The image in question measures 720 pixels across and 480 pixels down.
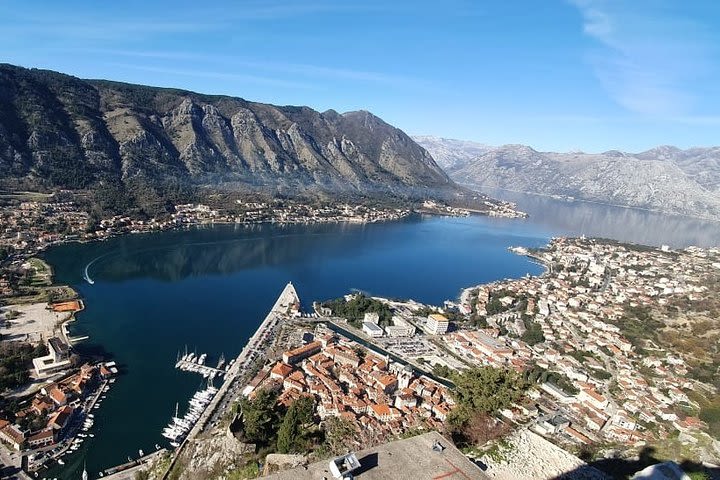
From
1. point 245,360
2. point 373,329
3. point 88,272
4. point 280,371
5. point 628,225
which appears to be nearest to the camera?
point 280,371

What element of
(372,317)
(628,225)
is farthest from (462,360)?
(628,225)

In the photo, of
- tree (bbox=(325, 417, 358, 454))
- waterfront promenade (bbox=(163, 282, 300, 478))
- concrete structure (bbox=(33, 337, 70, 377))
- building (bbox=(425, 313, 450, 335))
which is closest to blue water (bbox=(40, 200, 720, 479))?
waterfront promenade (bbox=(163, 282, 300, 478))

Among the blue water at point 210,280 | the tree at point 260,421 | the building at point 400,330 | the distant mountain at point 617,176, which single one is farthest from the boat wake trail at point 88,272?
the distant mountain at point 617,176

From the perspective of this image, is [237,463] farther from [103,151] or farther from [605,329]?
[103,151]

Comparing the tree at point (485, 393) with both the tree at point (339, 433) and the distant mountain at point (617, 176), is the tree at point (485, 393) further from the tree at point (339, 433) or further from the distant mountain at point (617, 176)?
the distant mountain at point (617, 176)

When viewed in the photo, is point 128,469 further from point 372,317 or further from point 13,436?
point 372,317

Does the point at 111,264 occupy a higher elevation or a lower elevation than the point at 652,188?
lower

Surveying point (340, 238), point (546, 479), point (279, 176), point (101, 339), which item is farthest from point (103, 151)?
point (546, 479)
